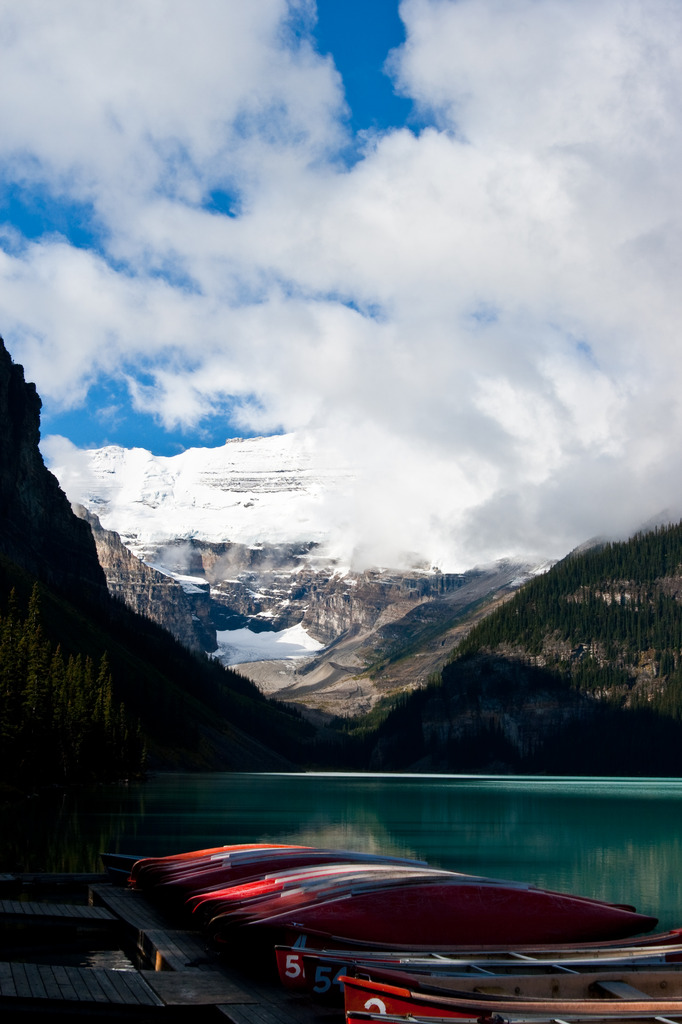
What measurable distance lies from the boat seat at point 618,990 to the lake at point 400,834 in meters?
21.1

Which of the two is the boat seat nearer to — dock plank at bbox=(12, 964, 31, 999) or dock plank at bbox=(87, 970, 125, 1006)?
dock plank at bbox=(87, 970, 125, 1006)

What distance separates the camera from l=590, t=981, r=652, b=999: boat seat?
66.8ft

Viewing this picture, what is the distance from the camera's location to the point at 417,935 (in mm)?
27438

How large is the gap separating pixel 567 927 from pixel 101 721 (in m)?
116

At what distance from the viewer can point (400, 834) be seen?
7631 centimetres

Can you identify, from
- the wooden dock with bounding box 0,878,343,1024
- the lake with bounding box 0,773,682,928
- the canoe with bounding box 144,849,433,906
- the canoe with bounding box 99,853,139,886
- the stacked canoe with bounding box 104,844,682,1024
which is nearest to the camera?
the stacked canoe with bounding box 104,844,682,1024

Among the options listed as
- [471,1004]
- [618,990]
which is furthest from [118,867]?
[471,1004]

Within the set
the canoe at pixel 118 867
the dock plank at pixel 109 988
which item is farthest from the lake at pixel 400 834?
the dock plank at pixel 109 988

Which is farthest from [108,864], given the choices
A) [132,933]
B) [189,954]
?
[189,954]

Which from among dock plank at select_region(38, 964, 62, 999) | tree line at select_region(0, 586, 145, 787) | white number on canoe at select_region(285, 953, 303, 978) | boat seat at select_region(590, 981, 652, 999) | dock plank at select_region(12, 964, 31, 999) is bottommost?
dock plank at select_region(38, 964, 62, 999)

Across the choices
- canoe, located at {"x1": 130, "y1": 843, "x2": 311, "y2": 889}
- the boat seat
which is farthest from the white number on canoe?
canoe, located at {"x1": 130, "y1": 843, "x2": 311, "y2": 889}

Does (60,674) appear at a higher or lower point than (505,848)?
higher

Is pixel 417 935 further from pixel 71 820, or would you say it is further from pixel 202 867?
pixel 71 820

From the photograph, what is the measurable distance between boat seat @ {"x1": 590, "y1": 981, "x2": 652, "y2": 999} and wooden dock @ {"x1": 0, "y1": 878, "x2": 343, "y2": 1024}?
5.47 m
